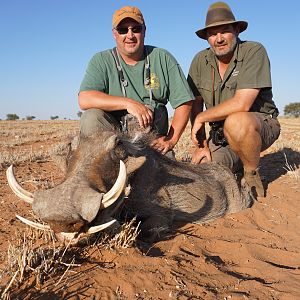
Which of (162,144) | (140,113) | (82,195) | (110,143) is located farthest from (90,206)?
(162,144)

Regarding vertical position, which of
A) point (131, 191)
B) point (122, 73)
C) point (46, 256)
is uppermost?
point (122, 73)

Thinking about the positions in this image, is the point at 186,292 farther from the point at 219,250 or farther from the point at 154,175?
the point at 154,175

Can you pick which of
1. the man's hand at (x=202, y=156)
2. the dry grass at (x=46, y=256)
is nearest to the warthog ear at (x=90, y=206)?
the dry grass at (x=46, y=256)

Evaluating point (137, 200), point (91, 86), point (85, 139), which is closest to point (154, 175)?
point (137, 200)

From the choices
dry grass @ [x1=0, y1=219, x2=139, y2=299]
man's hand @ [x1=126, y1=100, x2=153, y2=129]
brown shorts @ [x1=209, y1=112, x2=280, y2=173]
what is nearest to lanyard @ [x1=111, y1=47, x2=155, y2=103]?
man's hand @ [x1=126, y1=100, x2=153, y2=129]

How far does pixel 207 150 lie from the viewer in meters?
4.98

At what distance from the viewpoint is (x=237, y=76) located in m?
4.71

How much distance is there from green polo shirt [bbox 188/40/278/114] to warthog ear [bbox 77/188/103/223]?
2.81 metres

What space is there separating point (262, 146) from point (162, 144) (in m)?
1.58

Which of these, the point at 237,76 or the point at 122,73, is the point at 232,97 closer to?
the point at 237,76

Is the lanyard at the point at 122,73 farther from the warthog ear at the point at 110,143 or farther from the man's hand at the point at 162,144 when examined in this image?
the warthog ear at the point at 110,143

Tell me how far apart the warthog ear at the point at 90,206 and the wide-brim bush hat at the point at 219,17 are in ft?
10.3

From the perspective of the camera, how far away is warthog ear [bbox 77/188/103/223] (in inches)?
87.7

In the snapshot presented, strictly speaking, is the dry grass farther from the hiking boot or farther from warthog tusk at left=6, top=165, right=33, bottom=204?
the hiking boot
